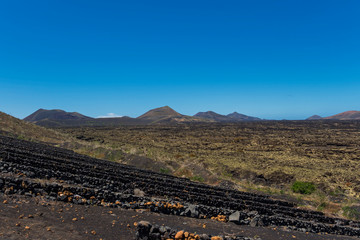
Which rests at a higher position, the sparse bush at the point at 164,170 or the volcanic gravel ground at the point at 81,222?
the volcanic gravel ground at the point at 81,222

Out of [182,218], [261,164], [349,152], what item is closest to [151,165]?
[261,164]

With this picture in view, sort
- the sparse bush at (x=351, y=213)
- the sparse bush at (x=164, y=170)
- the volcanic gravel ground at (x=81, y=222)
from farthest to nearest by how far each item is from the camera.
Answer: the sparse bush at (x=164, y=170), the sparse bush at (x=351, y=213), the volcanic gravel ground at (x=81, y=222)

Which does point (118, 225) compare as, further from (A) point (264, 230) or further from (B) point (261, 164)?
(B) point (261, 164)

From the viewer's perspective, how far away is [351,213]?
18500 mm

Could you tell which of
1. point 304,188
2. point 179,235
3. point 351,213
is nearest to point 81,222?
point 179,235

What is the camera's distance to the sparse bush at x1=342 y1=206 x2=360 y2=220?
18312mm

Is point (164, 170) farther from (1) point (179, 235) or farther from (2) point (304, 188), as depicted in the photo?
(1) point (179, 235)

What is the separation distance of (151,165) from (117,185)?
18126 mm

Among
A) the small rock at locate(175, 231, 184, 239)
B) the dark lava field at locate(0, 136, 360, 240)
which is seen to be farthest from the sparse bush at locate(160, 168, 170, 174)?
the small rock at locate(175, 231, 184, 239)

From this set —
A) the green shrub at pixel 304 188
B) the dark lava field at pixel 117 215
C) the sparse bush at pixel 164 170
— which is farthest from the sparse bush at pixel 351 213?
the sparse bush at pixel 164 170

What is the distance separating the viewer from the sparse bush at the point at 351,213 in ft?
60.1

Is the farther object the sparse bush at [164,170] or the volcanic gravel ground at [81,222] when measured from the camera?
the sparse bush at [164,170]

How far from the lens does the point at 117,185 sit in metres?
15.3

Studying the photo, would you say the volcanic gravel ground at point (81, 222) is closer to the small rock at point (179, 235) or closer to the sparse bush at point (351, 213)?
the small rock at point (179, 235)
